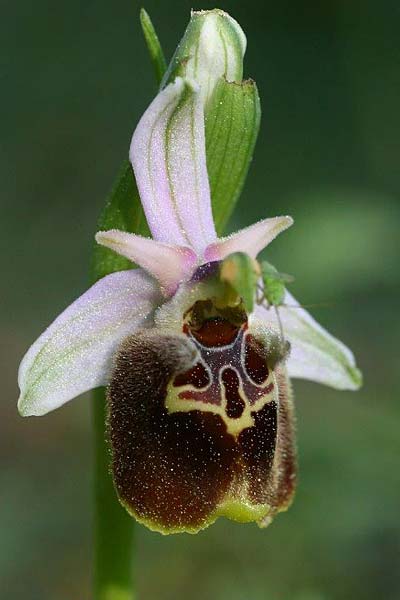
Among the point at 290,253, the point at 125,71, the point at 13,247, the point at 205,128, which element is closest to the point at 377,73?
the point at 125,71

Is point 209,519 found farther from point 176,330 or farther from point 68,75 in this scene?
point 68,75

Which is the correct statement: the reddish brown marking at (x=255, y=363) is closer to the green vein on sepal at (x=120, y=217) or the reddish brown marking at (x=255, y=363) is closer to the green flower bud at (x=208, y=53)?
the green vein on sepal at (x=120, y=217)

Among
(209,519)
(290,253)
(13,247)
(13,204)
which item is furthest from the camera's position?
(13,204)

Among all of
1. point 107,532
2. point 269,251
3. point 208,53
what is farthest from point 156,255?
point 269,251

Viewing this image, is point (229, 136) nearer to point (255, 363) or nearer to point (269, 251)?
point (255, 363)

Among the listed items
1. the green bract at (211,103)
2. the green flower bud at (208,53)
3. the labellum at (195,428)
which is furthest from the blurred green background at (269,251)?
the green flower bud at (208,53)

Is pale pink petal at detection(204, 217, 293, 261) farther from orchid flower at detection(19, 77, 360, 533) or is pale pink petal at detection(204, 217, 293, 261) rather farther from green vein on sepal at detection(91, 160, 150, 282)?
green vein on sepal at detection(91, 160, 150, 282)
